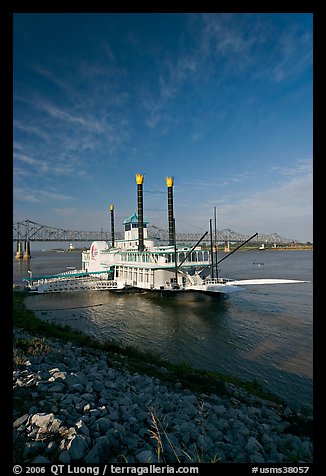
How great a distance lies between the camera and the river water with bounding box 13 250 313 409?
10.1 m

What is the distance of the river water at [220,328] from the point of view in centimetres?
1010

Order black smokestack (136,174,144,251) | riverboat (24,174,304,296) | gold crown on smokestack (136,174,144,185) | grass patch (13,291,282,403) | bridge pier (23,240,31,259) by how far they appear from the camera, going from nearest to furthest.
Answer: grass patch (13,291,282,403), riverboat (24,174,304,296), black smokestack (136,174,144,251), gold crown on smokestack (136,174,144,185), bridge pier (23,240,31,259)

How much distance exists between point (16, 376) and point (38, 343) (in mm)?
3012

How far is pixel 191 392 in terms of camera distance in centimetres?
651

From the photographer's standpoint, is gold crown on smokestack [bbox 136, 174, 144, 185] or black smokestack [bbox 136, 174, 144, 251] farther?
gold crown on smokestack [bbox 136, 174, 144, 185]

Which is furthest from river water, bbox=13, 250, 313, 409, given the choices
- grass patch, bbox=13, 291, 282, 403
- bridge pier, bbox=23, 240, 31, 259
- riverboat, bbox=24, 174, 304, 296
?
bridge pier, bbox=23, 240, 31, 259

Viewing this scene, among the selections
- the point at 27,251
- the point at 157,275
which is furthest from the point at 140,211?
the point at 27,251

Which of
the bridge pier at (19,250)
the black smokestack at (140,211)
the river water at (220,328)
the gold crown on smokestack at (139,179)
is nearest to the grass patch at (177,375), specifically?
the river water at (220,328)

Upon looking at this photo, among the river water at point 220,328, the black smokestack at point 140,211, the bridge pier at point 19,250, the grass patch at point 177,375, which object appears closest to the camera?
the grass patch at point 177,375

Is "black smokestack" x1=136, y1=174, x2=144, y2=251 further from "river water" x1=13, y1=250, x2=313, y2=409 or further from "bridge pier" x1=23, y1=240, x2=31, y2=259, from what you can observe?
"bridge pier" x1=23, y1=240, x2=31, y2=259

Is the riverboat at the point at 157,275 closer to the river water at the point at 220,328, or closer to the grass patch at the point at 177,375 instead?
the river water at the point at 220,328

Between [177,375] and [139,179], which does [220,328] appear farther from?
[139,179]

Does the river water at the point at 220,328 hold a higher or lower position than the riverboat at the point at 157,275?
lower
